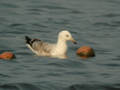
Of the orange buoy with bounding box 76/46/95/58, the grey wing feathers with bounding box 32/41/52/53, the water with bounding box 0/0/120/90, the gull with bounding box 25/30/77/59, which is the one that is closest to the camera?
the water with bounding box 0/0/120/90

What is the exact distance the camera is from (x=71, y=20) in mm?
23609

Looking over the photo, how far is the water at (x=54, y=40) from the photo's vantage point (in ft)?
46.8

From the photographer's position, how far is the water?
1427 cm

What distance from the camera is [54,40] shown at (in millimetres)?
20062

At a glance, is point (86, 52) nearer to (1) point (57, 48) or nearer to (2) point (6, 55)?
(1) point (57, 48)

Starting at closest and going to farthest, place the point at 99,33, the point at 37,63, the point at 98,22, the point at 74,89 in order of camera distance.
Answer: the point at 74,89, the point at 37,63, the point at 99,33, the point at 98,22

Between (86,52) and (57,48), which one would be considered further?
(57,48)

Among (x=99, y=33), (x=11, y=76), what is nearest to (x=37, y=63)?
(x=11, y=76)

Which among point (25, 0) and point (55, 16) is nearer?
point (55, 16)

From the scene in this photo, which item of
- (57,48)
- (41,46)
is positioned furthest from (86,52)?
(41,46)

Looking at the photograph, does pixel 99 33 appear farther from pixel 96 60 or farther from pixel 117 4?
pixel 117 4

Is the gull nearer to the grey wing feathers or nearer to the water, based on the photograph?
the grey wing feathers

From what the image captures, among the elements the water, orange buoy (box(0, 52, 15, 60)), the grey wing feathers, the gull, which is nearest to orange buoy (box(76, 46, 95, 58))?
the water

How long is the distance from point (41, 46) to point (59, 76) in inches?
133
